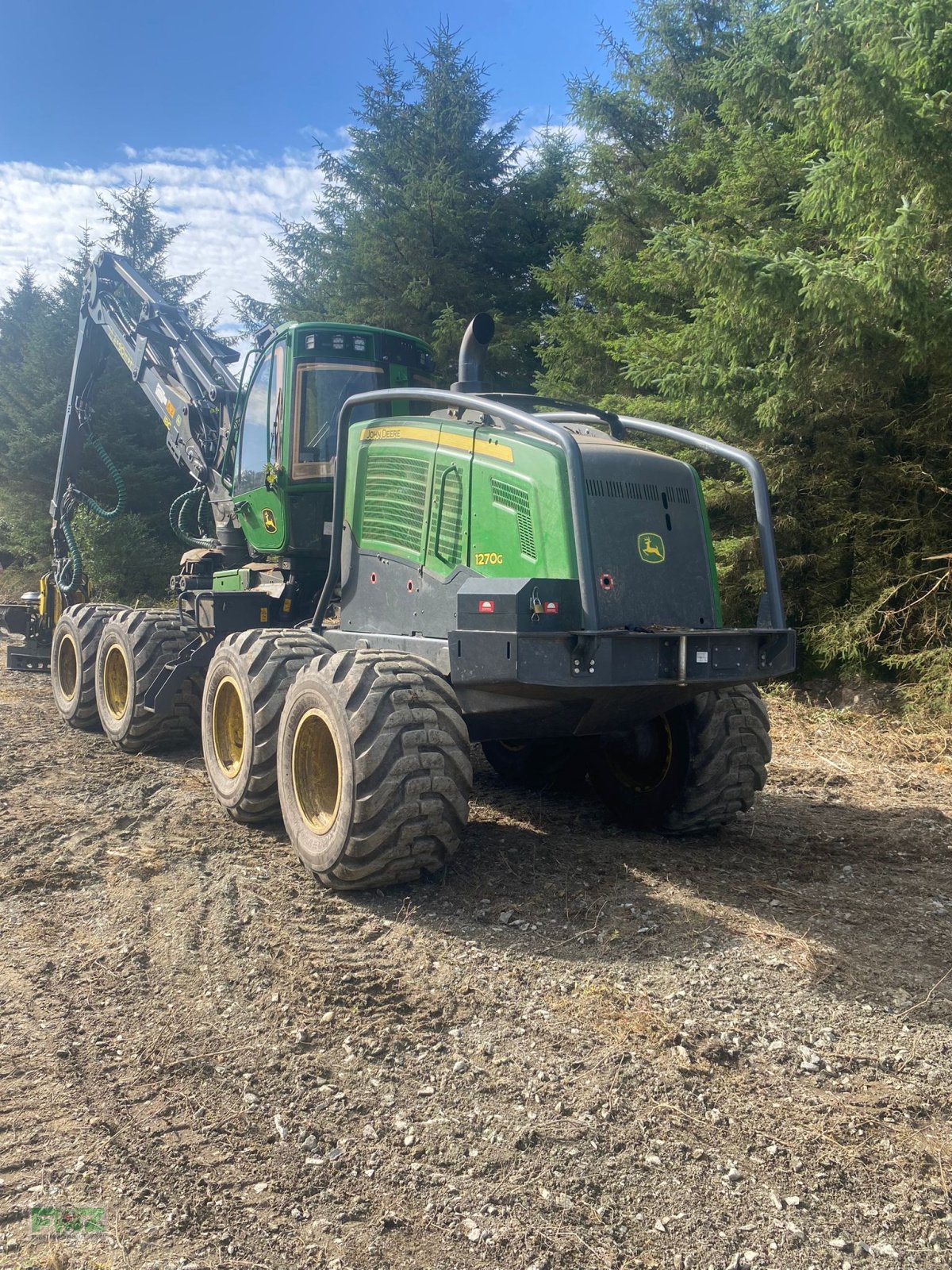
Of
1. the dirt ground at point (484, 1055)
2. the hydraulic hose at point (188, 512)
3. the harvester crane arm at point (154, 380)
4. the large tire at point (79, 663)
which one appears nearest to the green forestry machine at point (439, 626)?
the dirt ground at point (484, 1055)

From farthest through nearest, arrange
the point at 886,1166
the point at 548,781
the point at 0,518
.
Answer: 1. the point at 0,518
2. the point at 548,781
3. the point at 886,1166

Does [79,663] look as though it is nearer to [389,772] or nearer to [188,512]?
[188,512]

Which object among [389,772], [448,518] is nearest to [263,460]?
[448,518]

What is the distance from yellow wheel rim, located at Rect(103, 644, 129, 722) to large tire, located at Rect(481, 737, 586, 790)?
3.49 m

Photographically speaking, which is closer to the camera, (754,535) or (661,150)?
(754,535)

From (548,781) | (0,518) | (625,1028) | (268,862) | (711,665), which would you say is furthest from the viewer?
(0,518)

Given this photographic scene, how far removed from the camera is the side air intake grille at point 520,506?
4906 millimetres

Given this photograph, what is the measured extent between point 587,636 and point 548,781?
2765mm

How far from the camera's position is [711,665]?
4773mm

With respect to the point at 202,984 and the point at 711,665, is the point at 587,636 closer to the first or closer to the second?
the point at 711,665

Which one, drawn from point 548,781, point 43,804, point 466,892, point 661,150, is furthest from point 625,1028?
point 661,150

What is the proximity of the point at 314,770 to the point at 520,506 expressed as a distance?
1.81m

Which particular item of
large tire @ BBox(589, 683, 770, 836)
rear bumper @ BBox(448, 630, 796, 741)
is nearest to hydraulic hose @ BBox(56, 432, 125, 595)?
large tire @ BBox(589, 683, 770, 836)

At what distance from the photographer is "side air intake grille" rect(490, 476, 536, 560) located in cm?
491
